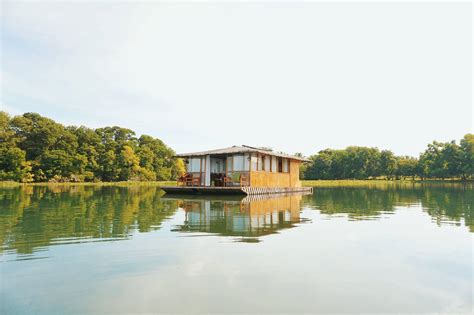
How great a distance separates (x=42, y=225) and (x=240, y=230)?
556 cm

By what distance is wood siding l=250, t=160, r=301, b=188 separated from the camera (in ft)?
81.8

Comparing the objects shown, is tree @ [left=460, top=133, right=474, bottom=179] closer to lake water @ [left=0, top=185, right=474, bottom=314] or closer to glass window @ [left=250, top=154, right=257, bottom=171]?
glass window @ [left=250, top=154, right=257, bottom=171]

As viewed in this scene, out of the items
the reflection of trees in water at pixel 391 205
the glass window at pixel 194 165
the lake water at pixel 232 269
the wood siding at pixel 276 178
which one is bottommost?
the reflection of trees in water at pixel 391 205

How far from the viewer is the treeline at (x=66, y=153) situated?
45969mm

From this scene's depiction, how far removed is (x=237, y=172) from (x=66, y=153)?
3745cm

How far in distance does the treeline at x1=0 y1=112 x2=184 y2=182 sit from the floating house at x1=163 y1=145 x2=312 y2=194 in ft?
100

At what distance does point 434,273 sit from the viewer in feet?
17.3

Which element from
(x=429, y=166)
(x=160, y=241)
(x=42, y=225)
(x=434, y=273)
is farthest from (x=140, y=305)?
(x=429, y=166)

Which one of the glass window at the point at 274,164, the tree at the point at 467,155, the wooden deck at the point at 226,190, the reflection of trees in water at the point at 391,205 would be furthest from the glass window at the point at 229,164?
the tree at the point at 467,155

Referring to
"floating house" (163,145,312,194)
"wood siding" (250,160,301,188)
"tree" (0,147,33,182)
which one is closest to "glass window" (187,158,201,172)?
"floating house" (163,145,312,194)

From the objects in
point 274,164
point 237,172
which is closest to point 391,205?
point 237,172

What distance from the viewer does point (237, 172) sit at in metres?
24.7

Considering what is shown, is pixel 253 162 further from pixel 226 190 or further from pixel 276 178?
pixel 276 178

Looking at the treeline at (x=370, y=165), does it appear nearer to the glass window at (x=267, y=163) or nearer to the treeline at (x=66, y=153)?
the treeline at (x=66, y=153)
